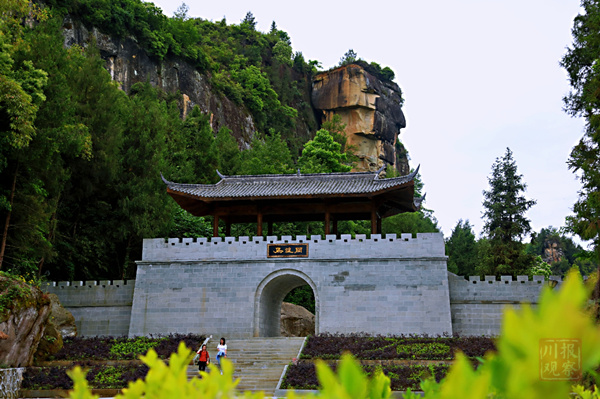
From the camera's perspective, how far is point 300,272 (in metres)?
19.5

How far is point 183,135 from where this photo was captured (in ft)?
107

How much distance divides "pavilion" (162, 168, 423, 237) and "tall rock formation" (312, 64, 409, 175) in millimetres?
31655

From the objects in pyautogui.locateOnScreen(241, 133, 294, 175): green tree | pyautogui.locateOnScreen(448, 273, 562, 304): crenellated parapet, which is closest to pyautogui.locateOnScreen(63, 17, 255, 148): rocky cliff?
pyautogui.locateOnScreen(241, 133, 294, 175): green tree

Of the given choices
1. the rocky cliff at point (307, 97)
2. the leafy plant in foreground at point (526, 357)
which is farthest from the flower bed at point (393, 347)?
the rocky cliff at point (307, 97)

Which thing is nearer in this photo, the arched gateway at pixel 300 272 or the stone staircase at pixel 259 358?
the stone staircase at pixel 259 358

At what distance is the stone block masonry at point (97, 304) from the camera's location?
67.3 ft

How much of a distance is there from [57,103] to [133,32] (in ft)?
77.4

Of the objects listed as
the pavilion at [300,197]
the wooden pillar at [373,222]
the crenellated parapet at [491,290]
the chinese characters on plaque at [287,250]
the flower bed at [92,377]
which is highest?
the pavilion at [300,197]

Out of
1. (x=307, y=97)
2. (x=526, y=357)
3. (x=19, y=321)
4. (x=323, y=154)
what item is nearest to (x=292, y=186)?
(x=19, y=321)

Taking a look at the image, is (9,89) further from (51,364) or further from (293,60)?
(293,60)

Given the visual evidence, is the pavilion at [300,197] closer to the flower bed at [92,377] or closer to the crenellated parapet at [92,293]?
the crenellated parapet at [92,293]
